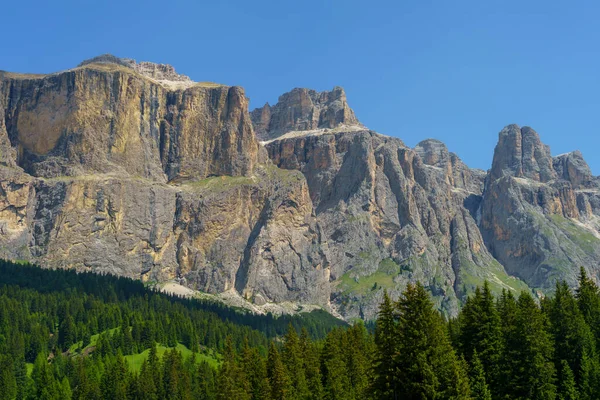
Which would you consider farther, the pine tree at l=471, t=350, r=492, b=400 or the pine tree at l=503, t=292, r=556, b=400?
the pine tree at l=503, t=292, r=556, b=400

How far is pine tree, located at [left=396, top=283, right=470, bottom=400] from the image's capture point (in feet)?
204

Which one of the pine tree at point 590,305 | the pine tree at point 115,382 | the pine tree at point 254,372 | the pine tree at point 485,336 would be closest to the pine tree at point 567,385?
the pine tree at point 590,305

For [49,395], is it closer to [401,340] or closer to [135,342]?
[135,342]

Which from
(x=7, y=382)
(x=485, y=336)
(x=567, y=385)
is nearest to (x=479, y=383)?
(x=485, y=336)

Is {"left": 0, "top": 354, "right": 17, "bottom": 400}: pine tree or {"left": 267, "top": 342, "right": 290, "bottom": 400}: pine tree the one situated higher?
{"left": 267, "top": 342, "right": 290, "bottom": 400}: pine tree

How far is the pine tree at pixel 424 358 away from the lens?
62156 mm

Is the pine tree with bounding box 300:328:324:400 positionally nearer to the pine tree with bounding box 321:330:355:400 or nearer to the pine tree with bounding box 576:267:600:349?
the pine tree with bounding box 321:330:355:400

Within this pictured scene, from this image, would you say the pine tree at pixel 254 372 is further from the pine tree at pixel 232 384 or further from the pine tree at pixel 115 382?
the pine tree at pixel 115 382

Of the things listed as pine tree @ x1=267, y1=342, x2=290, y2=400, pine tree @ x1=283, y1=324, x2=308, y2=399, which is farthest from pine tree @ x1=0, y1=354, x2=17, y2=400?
pine tree @ x1=267, y1=342, x2=290, y2=400

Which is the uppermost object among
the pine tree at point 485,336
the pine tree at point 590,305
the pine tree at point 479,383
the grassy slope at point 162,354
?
the pine tree at point 590,305

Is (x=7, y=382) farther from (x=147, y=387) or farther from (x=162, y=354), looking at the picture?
(x=162, y=354)

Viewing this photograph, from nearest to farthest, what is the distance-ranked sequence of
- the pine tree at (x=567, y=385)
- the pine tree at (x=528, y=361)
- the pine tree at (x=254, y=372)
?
the pine tree at (x=528, y=361)
the pine tree at (x=567, y=385)
the pine tree at (x=254, y=372)

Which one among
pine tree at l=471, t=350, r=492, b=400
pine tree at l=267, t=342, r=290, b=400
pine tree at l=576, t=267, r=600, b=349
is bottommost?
pine tree at l=267, t=342, r=290, b=400

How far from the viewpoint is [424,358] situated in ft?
205
